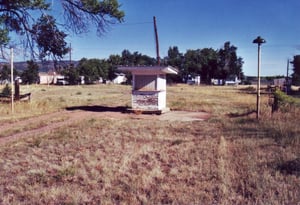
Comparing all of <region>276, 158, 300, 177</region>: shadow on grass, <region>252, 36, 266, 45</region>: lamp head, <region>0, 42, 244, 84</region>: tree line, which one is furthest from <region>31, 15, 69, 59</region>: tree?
<region>0, 42, 244, 84</region>: tree line

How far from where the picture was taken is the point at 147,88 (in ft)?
49.1

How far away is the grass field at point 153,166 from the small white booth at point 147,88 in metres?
5.33

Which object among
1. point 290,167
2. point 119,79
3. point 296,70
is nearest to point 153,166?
point 290,167

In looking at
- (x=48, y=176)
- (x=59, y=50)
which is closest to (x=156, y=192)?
(x=48, y=176)

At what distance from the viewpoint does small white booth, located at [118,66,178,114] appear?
48.2ft

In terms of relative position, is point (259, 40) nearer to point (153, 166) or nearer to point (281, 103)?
point (281, 103)

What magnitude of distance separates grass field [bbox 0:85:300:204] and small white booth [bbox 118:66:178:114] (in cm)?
533

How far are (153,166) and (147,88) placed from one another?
31.5 ft

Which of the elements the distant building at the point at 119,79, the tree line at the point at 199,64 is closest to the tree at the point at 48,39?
the tree line at the point at 199,64

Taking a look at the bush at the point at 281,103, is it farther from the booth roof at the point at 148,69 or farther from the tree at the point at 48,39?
the tree at the point at 48,39

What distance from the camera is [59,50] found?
12.8 meters

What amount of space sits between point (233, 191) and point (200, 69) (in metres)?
90.0

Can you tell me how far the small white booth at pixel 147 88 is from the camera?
14.7 m

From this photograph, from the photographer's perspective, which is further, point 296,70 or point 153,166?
point 296,70
